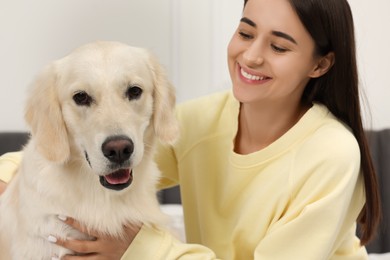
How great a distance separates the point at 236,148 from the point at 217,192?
142mm

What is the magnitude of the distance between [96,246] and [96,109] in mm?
345

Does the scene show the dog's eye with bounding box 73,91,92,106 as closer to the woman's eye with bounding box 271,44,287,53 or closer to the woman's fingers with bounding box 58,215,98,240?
the woman's fingers with bounding box 58,215,98,240

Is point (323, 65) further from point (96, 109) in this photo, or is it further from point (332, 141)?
point (96, 109)

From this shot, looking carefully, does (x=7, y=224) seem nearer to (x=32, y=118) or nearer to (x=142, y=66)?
(x=32, y=118)

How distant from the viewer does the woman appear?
1.29 meters

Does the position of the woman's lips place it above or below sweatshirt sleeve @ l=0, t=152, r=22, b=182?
above

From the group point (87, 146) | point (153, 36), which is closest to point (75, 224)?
point (87, 146)

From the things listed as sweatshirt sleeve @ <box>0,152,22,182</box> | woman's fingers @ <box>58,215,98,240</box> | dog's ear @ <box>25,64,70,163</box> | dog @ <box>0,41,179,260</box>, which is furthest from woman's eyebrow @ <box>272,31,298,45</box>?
sweatshirt sleeve @ <box>0,152,22,182</box>

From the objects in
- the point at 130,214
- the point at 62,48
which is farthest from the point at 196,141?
the point at 62,48

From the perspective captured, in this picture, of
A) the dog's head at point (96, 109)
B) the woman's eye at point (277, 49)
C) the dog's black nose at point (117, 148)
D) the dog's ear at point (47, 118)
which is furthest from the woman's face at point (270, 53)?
the dog's ear at point (47, 118)

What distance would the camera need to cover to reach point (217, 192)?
1546 millimetres

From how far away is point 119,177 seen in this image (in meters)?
1.25

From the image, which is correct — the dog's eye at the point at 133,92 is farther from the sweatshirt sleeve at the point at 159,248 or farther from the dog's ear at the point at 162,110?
the sweatshirt sleeve at the point at 159,248

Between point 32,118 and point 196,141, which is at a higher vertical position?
point 32,118
